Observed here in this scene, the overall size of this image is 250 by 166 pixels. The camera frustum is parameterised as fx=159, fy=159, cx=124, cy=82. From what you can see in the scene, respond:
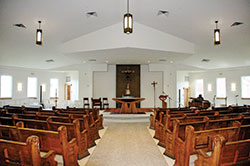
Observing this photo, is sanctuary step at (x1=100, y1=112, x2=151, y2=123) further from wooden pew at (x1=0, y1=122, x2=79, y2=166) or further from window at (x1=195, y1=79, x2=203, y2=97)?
window at (x1=195, y1=79, x2=203, y2=97)

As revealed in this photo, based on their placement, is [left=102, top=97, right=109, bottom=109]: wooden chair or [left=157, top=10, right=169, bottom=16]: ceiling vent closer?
[left=157, top=10, right=169, bottom=16]: ceiling vent

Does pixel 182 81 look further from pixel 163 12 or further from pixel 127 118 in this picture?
pixel 163 12

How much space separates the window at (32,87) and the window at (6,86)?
1307 mm

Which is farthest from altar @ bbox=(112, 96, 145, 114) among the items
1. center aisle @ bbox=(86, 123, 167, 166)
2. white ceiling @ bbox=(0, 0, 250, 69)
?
center aisle @ bbox=(86, 123, 167, 166)

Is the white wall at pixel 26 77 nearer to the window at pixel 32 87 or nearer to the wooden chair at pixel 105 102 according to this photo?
the window at pixel 32 87

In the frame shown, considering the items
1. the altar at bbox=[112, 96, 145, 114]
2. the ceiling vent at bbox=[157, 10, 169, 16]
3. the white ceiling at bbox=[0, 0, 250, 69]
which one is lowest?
the altar at bbox=[112, 96, 145, 114]

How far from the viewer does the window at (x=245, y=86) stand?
422 inches

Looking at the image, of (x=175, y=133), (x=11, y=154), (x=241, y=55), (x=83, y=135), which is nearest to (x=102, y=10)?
(x=83, y=135)

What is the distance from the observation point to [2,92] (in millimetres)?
10180

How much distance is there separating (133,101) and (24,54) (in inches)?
250

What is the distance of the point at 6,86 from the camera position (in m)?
10.4

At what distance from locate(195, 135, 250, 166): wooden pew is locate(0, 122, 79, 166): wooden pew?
1.82 m

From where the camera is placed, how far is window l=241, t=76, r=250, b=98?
35.2ft

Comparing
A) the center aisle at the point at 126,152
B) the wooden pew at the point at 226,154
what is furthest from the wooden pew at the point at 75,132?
the wooden pew at the point at 226,154
